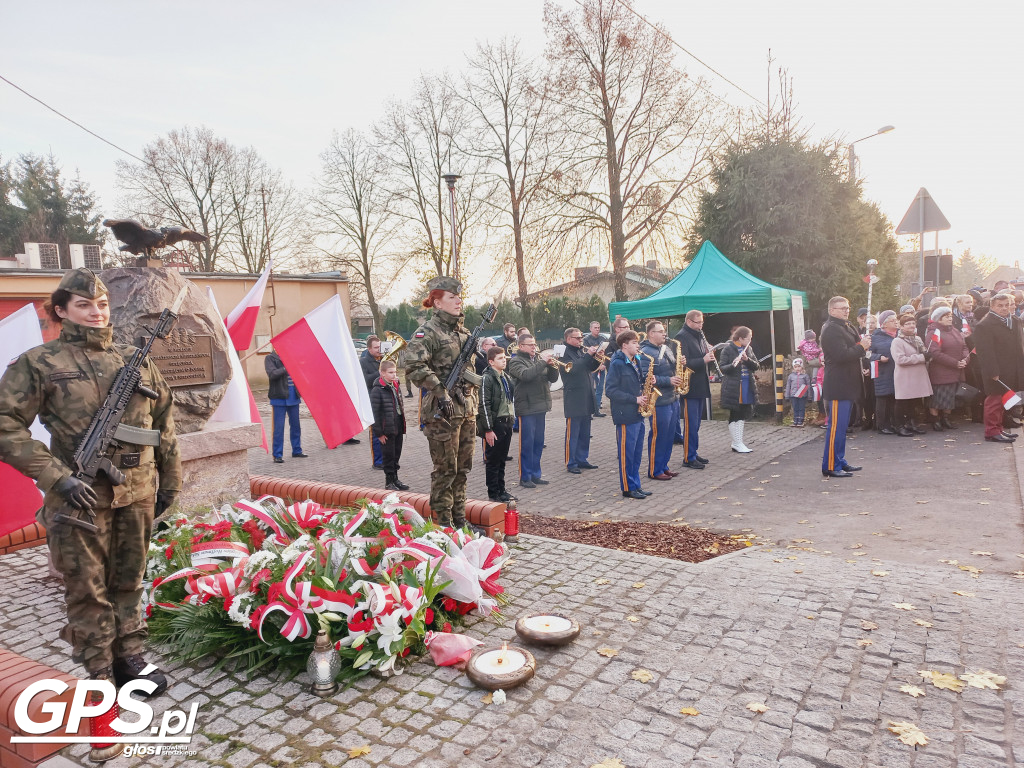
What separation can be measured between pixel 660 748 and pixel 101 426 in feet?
9.56

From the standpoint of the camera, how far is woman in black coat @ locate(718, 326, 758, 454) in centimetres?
952

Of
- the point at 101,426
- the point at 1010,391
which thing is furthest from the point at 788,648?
the point at 1010,391

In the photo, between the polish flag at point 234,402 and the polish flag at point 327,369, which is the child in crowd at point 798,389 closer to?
the polish flag at point 327,369

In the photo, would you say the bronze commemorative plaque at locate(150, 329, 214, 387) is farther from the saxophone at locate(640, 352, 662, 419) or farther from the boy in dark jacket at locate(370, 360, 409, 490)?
the saxophone at locate(640, 352, 662, 419)

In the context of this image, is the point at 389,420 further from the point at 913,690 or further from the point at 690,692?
the point at 913,690

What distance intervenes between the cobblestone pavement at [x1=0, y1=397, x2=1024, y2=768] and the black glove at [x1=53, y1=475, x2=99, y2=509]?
44.1 inches

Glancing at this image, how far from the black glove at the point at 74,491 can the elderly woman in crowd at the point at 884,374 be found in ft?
35.0

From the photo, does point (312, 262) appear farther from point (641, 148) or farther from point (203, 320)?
point (203, 320)

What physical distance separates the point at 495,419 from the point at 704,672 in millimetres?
4224

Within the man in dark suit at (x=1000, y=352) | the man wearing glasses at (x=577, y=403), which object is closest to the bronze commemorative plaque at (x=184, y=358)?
the man wearing glasses at (x=577, y=403)

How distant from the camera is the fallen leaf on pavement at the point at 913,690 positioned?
308 centimetres

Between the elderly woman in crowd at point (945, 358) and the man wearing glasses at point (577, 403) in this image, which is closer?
the man wearing glasses at point (577, 403)

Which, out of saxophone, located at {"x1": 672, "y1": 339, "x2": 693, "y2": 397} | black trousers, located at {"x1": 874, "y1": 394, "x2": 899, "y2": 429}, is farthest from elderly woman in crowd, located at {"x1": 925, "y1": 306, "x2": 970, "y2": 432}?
saxophone, located at {"x1": 672, "y1": 339, "x2": 693, "y2": 397}

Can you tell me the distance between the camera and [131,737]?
2.96 meters
